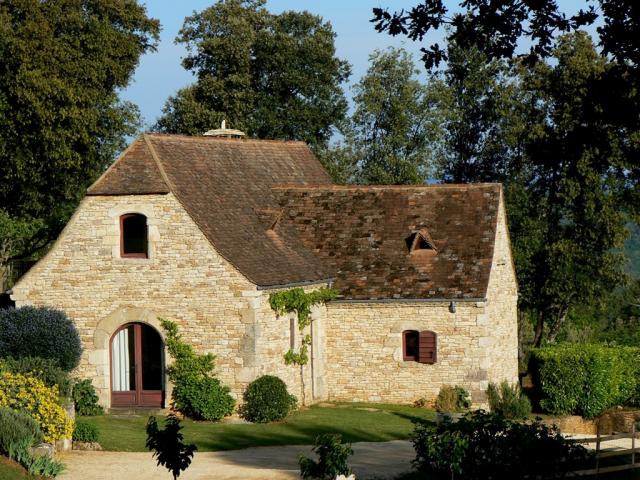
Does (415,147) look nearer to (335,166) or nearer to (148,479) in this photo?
(335,166)

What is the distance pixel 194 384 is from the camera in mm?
29531

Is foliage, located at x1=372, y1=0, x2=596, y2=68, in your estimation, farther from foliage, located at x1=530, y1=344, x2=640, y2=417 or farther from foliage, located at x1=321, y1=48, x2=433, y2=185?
foliage, located at x1=321, y1=48, x2=433, y2=185

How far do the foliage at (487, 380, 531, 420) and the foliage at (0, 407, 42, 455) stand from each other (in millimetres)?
14097

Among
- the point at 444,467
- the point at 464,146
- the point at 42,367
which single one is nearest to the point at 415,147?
the point at 464,146

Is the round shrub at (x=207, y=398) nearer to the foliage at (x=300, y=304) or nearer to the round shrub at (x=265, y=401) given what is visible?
the round shrub at (x=265, y=401)

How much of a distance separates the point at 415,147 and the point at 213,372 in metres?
21.4

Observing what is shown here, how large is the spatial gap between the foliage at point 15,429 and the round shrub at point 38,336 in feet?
24.1

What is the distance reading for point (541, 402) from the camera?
112 ft

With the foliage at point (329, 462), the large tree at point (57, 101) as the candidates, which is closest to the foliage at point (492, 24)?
the foliage at point (329, 462)

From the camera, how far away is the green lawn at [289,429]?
25469mm

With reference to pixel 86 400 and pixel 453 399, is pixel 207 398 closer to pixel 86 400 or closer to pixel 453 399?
pixel 86 400

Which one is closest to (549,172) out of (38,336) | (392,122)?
(392,122)

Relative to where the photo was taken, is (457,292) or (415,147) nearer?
(457,292)

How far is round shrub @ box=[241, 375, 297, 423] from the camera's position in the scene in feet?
94.9
